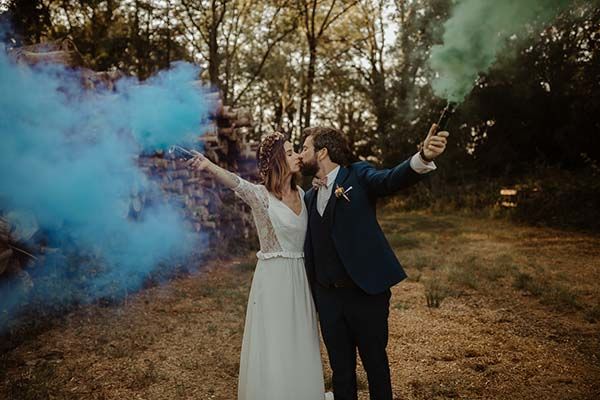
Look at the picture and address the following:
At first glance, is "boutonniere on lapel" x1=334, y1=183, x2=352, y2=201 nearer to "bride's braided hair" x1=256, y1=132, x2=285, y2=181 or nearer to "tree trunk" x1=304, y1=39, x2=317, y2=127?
"bride's braided hair" x1=256, y1=132, x2=285, y2=181

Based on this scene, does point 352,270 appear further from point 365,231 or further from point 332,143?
point 332,143

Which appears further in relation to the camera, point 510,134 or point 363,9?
point 363,9

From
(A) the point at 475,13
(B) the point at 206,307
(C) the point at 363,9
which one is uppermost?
(C) the point at 363,9

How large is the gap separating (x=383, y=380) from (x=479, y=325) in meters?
2.47

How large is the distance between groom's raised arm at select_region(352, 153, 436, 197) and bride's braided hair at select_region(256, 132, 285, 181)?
52 cm

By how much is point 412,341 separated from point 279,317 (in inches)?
83.3

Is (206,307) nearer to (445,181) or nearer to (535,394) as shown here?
(535,394)

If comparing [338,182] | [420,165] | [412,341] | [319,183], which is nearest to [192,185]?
[412,341]

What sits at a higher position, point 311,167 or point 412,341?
point 311,167

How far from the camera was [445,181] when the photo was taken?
16.9m

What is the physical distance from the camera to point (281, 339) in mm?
2721

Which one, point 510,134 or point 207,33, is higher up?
point 207,33

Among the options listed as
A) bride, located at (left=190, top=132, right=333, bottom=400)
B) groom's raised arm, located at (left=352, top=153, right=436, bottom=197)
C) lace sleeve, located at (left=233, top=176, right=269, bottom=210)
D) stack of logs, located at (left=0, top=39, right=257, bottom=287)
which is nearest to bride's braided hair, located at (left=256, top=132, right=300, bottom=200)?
bride, located at (left=190, top=132, right=333, bottom=400)

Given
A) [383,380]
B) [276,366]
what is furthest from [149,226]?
[383,380]
